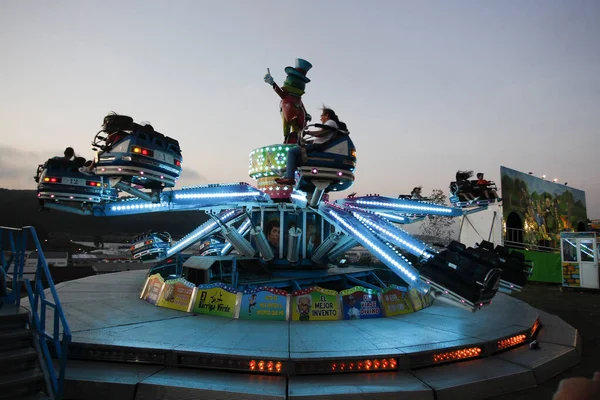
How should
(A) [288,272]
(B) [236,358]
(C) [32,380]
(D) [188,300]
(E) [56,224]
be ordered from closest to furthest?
(C) [32,380] < (B) [236,358] < (D) [188,300] < (A) [288,272] < (E) [56,224]

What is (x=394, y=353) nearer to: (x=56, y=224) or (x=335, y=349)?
(x=335, y=349)

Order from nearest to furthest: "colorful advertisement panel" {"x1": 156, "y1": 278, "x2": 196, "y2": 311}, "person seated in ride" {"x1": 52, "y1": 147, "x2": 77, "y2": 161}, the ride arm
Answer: the ride arm → "colorful advertisement panel" {"x1": 156, "y1": 278, "x2": 196, "y2": 311} → "person seated in ride" {"x1": 52, "y1": 147, "x2": 77, "y2": 161}

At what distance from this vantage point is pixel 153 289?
11.4m

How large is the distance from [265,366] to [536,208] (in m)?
30.3

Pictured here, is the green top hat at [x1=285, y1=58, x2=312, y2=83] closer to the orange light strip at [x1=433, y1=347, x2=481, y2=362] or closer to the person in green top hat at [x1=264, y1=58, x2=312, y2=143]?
the person in green top hat at [x1=264, y1=58, x2=312, y2=143]

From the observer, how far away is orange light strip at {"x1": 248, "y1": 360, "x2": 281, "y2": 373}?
6.35 m

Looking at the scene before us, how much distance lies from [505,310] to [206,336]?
919cm

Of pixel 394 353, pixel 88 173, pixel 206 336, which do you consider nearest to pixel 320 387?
pixel 394 353

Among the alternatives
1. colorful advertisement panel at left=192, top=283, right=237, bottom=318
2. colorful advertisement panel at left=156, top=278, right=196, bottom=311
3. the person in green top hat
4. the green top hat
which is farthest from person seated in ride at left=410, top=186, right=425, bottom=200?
colorful advertisement panel at left=156, top=278, right=196, bottom=311

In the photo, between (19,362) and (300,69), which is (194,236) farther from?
(19,362)

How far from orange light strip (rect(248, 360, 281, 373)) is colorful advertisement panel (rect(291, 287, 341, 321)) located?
3.06 metres

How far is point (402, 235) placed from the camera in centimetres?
1063

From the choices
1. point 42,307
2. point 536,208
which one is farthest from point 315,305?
point 536,208

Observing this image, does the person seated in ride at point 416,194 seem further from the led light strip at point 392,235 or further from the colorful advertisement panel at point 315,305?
the colorful advertisement panel at point 315,305
